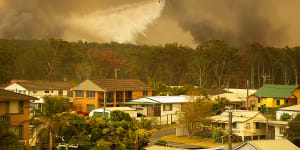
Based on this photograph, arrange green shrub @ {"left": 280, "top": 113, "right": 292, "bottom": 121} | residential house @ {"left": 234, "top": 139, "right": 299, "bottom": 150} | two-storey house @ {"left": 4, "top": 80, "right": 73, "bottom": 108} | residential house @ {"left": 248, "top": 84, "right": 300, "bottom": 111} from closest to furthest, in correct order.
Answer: residential house @ {"left": 234, "top": 139, "right": 299, "bottom": 150}
green shrub @ {"left": 280, "top": 113, "right": 292, "bottom": 121}
residential house @ {"left": 248, "top": 84, "right": 300, "bottom": 111}
two-storey house @ {"left": 4, "top": 80, "right": 73, "bottom": 108}

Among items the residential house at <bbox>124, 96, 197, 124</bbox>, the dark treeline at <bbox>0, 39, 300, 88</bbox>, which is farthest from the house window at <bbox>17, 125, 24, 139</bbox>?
the dark treeline at <bbox>0, 39, 300, 88</bbox>

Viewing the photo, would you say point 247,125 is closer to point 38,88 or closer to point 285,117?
point 285,117

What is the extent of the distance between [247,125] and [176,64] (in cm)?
5664

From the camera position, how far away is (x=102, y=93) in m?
51.9

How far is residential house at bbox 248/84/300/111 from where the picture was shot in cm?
5631

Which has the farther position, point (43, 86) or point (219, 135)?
point (43, 86)

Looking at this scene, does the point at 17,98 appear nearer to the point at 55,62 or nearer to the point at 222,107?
the point at 222,107

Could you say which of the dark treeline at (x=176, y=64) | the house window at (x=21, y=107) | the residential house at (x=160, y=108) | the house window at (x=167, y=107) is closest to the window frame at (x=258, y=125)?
the residential house at (x=160, y=108)

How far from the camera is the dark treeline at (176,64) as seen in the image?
3346 inches

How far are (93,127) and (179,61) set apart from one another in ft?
218

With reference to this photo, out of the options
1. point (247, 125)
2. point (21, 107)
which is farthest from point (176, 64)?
point (21, 107)

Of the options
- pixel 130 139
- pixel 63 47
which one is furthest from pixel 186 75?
pixel 130 139

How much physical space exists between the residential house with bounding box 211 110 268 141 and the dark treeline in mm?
43142

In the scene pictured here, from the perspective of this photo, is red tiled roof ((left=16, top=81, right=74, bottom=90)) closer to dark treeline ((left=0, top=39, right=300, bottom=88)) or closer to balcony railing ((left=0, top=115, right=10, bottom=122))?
dark treeline ((left=0, top=39, right=300, bottom=88))
